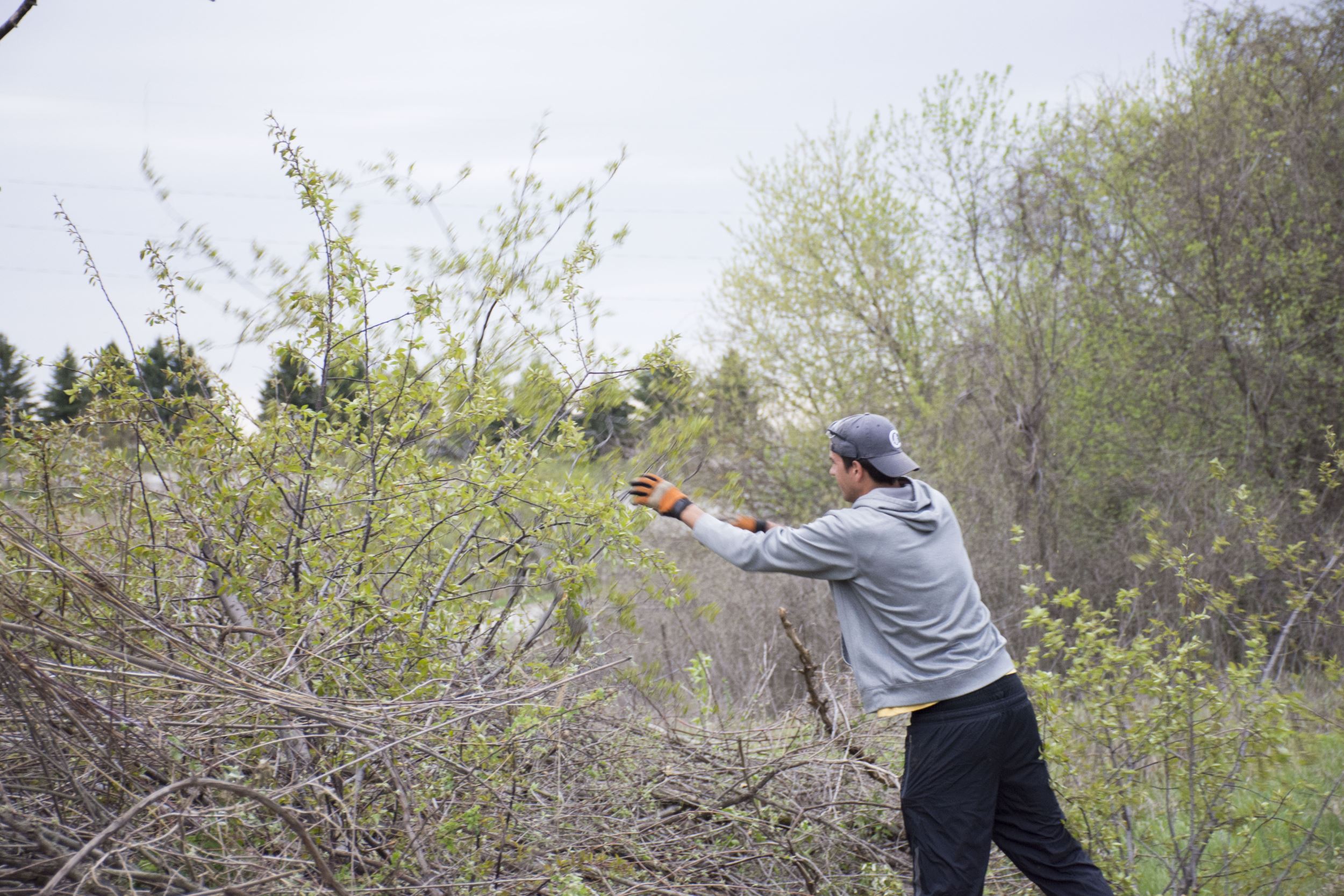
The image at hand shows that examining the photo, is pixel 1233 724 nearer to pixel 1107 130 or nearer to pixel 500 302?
pixel 500 302

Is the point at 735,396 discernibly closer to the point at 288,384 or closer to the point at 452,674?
the point at 288,384

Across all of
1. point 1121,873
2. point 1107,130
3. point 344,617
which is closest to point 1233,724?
point 1121,873

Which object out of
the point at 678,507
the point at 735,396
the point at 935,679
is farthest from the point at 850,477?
the point at 735,396

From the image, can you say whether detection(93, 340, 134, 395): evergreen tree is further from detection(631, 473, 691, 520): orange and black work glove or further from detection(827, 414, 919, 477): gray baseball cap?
detection(827, 414, 919, 477): gray baseball cap

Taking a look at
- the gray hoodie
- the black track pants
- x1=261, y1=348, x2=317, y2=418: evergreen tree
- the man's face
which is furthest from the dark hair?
x1=261, y1=348, x2=317, y2=418: evergreen tree

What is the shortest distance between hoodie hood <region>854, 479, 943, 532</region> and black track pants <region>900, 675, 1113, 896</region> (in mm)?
528

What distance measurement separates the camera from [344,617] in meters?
3.18

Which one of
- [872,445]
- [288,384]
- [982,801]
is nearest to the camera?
[982,801]

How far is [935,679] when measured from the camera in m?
3.05

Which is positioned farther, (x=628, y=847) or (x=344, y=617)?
(x=628, y=847)

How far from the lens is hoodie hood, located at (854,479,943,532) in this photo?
10.3 feet

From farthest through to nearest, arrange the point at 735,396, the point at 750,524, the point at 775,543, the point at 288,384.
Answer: the point at 735,396
the point at 288,384
the point at 750,524
the point at 775,543

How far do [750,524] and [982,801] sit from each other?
114 cm

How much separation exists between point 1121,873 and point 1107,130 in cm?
1139
